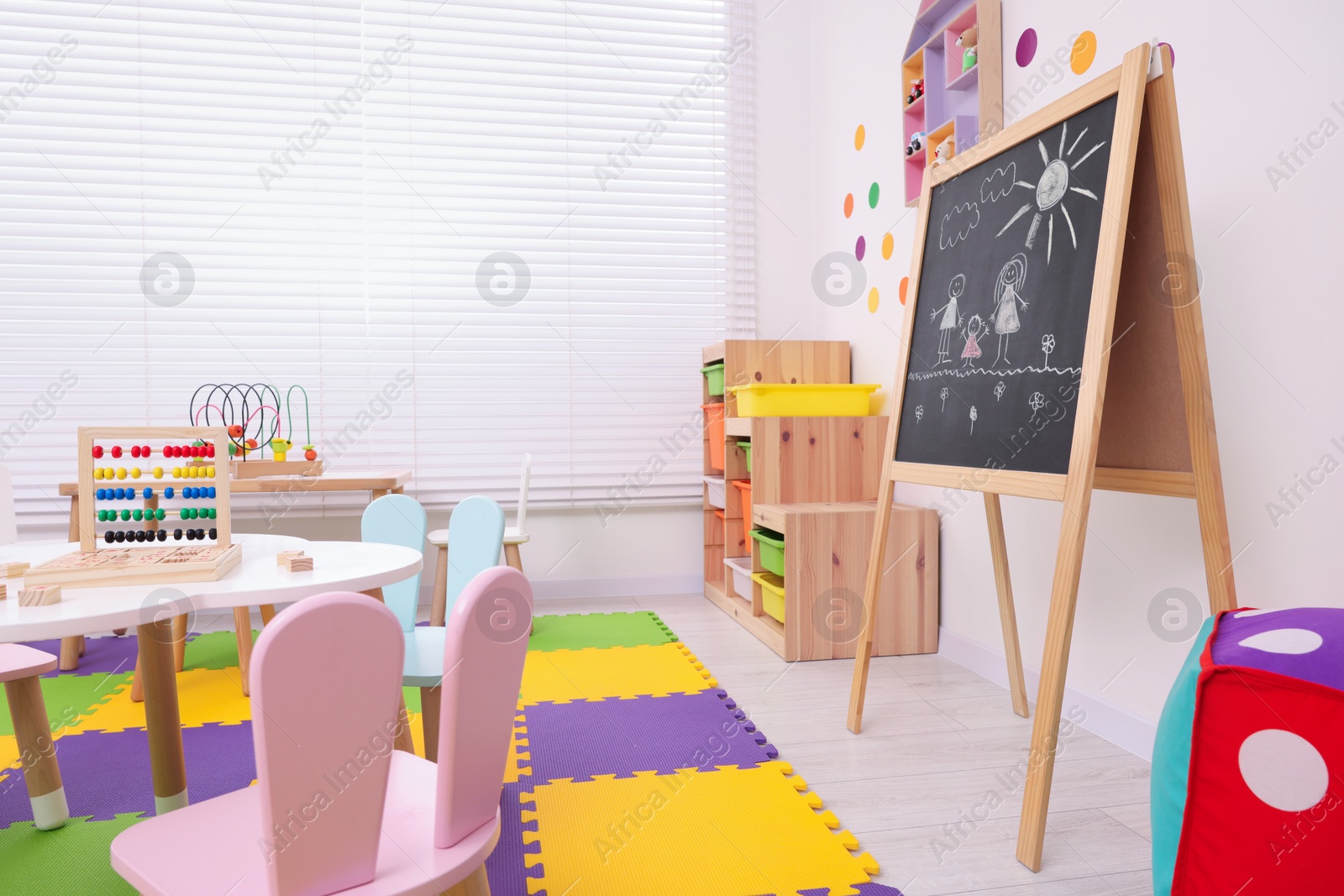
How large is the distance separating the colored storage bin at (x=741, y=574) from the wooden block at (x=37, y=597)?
243 centimetres

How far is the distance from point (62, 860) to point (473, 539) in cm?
96

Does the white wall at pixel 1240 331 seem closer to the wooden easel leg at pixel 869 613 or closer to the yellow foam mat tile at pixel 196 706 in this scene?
the wooden easel leg at pixel 869 613

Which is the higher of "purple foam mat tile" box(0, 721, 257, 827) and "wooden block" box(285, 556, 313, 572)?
"wooden block" box(285, 556, 313, 572)

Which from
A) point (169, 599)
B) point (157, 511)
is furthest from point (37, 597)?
point (157, 511)

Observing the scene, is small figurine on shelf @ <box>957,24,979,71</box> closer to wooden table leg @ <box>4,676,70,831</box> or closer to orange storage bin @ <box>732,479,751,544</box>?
orange storage bin @ <box>732,479,751,544</box>

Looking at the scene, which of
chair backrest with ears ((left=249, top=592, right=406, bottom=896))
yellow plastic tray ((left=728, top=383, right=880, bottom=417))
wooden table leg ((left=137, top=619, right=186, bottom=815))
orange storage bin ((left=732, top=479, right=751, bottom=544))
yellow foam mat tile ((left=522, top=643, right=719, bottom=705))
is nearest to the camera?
chair backrest with ears ((left=249, top=592, right=406, bottom=896))

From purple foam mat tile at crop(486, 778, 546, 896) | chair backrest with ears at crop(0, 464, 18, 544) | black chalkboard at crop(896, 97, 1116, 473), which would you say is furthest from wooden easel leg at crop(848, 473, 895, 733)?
chair backrest with ears at crop(0, 464, 18, 544)

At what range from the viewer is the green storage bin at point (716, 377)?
3.56 metres

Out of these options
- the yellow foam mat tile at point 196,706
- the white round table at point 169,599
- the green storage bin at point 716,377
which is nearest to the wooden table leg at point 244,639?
the yellow foam mat tile at point 196,706

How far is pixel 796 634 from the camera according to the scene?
2707 millimetres

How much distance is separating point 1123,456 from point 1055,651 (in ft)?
1.69

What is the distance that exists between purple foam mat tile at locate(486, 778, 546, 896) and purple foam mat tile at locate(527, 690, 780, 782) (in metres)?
0.14

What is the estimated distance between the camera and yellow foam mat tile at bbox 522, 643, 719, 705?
2410mm

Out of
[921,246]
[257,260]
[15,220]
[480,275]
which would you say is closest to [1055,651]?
[921,246]
